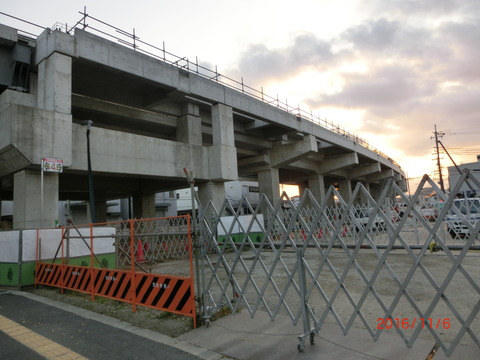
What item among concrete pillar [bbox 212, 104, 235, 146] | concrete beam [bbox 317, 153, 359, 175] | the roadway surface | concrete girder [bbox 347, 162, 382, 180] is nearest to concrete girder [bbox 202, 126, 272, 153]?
concrete pillar [bbox 212, 104, 235, 146]

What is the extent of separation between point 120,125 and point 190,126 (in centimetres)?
484

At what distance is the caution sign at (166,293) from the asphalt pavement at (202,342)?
20.5 inches

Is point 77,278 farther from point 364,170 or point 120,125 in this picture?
point 364,170

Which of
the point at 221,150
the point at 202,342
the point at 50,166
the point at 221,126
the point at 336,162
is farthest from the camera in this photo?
the point at 336,162

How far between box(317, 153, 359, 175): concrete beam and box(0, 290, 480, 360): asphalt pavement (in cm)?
3179

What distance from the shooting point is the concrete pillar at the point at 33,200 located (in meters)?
12.9

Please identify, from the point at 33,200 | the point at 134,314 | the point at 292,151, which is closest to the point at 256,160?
the point at 292,151

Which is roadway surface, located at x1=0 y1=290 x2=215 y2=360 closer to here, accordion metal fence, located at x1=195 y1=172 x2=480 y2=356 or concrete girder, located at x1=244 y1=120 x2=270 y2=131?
accordion metal fence, located at x1=195 y1=172 x2=480 y2=356

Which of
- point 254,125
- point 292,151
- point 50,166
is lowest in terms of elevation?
point 50,166

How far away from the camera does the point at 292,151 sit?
92.1ft

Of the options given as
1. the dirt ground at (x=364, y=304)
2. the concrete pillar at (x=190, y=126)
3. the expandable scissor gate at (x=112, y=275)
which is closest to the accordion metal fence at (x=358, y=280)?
the dirt ground at (x=364, y=304)

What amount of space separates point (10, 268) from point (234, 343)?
8493 mm

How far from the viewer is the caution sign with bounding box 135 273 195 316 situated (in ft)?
19.0

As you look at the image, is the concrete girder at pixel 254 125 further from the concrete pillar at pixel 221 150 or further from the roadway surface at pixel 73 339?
the roadway surface at pixel 73 339
